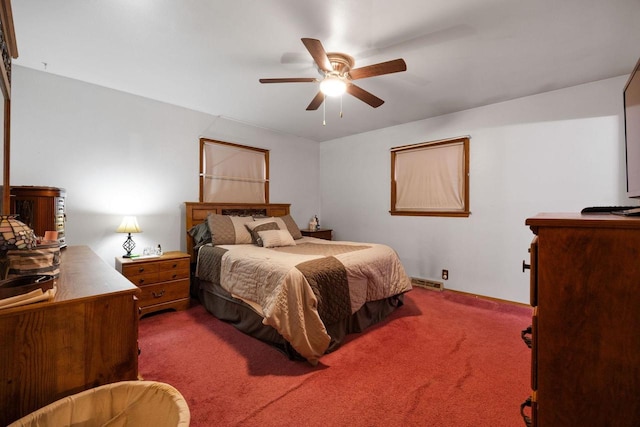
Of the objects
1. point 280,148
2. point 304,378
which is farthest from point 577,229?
point 280,148

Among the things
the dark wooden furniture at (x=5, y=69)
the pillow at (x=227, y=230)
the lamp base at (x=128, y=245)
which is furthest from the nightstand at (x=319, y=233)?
the dark wooden furniture at (x=5, y=69)

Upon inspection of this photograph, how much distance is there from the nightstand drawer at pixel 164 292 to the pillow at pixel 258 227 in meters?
0.88

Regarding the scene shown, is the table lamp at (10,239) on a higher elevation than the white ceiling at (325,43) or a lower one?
lower

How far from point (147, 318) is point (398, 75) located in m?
3.47

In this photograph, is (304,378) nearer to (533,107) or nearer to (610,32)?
(610,32)

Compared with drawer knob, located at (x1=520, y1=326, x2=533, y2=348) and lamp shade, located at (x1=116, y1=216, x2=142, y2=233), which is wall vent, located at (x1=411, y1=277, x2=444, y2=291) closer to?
drawer knob, located at (x1=520, y1=326, x2=533, y2=348)

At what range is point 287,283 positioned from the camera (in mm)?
1967

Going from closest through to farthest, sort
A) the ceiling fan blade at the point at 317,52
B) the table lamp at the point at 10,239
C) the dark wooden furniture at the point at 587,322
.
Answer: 1. the dark wooden furniture at the point at 587,322
2. the table lamp at the point at 10,239
3. the ceiling fan blade at the point at 317,52

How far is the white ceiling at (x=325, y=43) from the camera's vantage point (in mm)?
1733

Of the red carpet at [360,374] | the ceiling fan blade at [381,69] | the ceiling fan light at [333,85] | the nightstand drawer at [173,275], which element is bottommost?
the red carpet at [360,374]

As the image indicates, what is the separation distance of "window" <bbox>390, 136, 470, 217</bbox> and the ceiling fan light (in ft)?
6.92

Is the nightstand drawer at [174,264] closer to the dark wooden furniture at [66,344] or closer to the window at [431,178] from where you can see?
the dark wooden furniture at [66,344]

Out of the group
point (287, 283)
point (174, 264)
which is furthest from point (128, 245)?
point (287, 283)

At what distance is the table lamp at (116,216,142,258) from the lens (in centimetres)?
280
